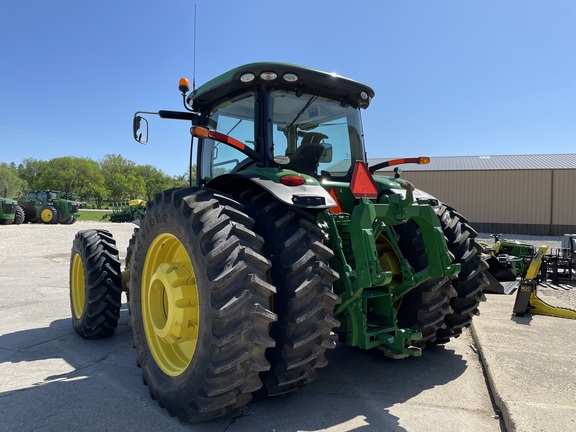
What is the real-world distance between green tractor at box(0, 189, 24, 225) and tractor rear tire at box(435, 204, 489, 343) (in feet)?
82.2

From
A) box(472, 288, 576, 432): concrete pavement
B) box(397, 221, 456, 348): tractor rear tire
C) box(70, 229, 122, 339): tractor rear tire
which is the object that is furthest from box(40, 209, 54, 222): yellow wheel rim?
box(397, 221, 456, 348): tractor rear tire

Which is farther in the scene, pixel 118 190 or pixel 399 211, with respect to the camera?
pixel 118 190

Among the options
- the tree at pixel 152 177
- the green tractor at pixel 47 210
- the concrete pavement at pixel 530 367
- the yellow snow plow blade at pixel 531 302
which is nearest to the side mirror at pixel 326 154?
the concrete pavement at pixel 530 367

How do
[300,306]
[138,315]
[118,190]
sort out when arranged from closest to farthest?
[300,306]
[138,315]
[118,190]

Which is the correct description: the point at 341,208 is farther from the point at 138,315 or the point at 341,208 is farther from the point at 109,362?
the point at 109,362

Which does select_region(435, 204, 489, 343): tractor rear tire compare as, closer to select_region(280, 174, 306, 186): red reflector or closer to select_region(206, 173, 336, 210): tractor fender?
select_region(206, 173, 336, 210): tractor fender

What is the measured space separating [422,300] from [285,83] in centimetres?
211

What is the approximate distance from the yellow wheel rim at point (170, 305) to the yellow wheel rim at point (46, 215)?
1008 inches

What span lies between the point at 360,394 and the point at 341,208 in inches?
56.4

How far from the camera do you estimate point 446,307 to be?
3.48 meters

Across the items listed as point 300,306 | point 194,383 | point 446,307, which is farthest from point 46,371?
point 446,307

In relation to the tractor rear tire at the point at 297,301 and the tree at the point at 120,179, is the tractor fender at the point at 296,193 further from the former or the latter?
the tree at the point at 120,179

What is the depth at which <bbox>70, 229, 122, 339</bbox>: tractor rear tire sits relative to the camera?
4230mm

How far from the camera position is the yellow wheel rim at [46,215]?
986 inches
